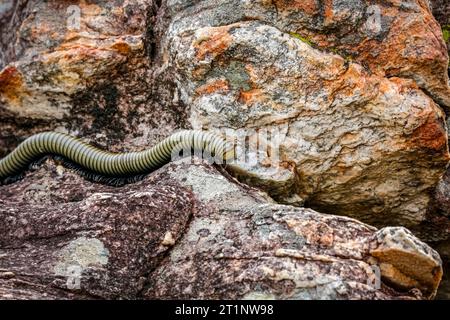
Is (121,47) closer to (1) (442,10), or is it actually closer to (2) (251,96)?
(2) (251,96)

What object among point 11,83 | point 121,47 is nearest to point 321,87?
point 121,47

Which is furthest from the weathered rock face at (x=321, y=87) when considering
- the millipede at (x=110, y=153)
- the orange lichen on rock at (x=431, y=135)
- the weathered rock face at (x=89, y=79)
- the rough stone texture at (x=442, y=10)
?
the rough stone texture at (x=442, y=10)

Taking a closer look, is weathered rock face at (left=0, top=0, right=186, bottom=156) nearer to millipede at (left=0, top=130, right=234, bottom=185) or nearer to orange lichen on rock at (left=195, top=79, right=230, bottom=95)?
millipede at (left=0, top=130, right=234, bottom=185)

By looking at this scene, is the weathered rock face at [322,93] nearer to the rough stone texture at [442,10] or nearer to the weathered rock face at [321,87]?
the weathered rock face at [321,87]

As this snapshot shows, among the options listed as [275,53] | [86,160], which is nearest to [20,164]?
[86,160]

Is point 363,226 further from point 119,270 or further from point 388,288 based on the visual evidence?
point 119,270

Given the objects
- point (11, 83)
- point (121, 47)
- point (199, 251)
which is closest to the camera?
point (199, 251)

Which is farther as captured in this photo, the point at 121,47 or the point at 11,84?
the point at 11,84
